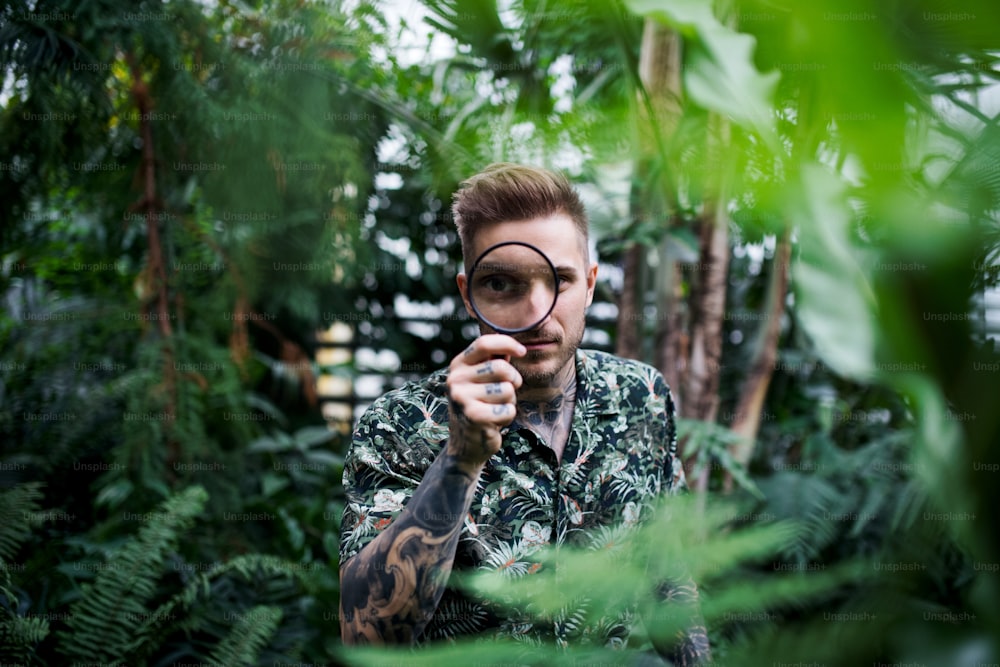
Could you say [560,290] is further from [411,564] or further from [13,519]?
[13,519]

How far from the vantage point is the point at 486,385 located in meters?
0.82

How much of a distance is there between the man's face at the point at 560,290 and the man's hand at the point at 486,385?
1.19 feet

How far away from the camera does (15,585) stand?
1.98 metres

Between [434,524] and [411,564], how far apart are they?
8 centimetres

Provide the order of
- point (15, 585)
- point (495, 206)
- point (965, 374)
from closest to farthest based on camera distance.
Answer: point (965, 374), point (495, 206), point (15, 585)

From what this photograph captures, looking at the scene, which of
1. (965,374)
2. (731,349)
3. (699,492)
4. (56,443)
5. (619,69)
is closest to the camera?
(965,374)

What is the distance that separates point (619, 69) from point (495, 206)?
143cm

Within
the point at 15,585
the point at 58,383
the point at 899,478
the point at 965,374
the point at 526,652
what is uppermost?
the point at 965,374

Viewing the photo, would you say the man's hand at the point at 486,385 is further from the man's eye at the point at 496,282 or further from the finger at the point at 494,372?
the man's eye at the point at 496,282

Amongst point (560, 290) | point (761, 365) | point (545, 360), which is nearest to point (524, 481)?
point (545, 360)

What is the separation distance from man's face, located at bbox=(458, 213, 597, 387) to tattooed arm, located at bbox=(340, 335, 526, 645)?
0.34 m

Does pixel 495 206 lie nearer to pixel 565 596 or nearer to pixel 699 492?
pixel 565 596

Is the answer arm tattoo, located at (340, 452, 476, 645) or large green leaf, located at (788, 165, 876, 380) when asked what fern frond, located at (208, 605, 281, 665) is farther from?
large green leaf, located at (788, 165, 876, 380)

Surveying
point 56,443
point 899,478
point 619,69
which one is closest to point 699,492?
point 899,478
